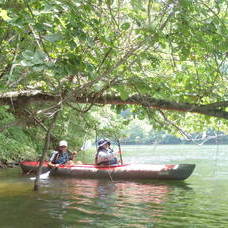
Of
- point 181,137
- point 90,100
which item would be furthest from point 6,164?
point 90,100

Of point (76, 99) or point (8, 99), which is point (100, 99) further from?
point (8, 99)

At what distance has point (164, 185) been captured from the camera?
36.8 ft

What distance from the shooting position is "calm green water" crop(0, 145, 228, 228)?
669 cm

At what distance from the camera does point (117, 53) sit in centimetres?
490

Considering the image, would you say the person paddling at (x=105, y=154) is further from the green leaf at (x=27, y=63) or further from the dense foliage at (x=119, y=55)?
the green leaf at (x=27, y=63)

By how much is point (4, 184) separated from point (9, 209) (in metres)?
4.05

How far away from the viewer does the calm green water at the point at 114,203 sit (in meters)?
6.69

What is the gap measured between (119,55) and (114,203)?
13.7 feet

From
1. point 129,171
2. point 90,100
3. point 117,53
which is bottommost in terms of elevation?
point 129,171

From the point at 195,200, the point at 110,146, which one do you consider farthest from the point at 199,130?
the point at 110,146

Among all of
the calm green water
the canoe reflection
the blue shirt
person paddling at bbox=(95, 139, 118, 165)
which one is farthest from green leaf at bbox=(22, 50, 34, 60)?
the blue shirt

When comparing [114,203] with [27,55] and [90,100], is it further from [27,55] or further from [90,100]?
[27,55]

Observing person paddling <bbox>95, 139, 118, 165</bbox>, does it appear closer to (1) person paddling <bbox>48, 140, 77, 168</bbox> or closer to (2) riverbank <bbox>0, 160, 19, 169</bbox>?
(1) person paddling <bbox>48, 140, 77, 168</bbox>

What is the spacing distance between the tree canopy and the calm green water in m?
1.17
